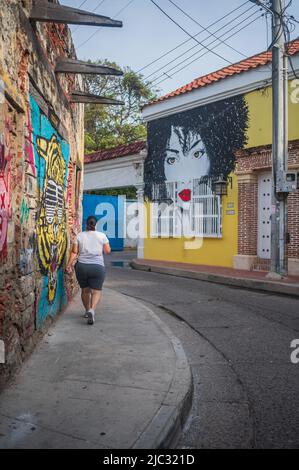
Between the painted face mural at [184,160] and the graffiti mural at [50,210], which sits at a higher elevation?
the painted face mural at [184,160]

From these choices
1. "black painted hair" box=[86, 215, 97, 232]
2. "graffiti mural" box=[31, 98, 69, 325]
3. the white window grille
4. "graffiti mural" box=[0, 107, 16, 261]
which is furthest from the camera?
the white window grille

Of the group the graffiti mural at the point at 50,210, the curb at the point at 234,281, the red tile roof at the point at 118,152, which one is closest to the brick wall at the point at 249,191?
the curb at the point at 234,281

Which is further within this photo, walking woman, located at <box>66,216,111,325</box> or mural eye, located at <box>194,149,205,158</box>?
mural eye, located at <box>194,149,205,158</box>

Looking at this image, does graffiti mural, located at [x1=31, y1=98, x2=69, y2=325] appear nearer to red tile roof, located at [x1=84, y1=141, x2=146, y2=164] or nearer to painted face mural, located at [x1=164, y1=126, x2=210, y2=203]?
painted face mural, located at [x1=164, y1=126, x2=210, y2=203]

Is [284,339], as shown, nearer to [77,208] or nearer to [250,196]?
[77,208]

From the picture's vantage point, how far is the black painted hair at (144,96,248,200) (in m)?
14.4

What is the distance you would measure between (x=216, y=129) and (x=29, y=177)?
11.3 metres

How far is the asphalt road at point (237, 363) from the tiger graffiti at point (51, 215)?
2038mm

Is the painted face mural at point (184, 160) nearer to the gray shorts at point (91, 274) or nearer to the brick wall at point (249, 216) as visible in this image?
the brick wall at point (249, 216)

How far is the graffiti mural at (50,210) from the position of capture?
5.44 meters

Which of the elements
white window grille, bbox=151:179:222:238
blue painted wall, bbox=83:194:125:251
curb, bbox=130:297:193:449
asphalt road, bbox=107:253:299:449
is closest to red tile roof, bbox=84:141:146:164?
white window grille, bbox=151:179:222:238

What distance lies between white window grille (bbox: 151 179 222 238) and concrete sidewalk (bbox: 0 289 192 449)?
9.49 m

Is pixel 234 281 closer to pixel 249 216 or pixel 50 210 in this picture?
pixel 249 216

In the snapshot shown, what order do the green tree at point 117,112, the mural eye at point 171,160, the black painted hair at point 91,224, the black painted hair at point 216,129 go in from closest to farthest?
the black painted hair at point 91,224
the black painted hair at point 216,129
the mural eye at point 171,160
the green tree at point 117,112
